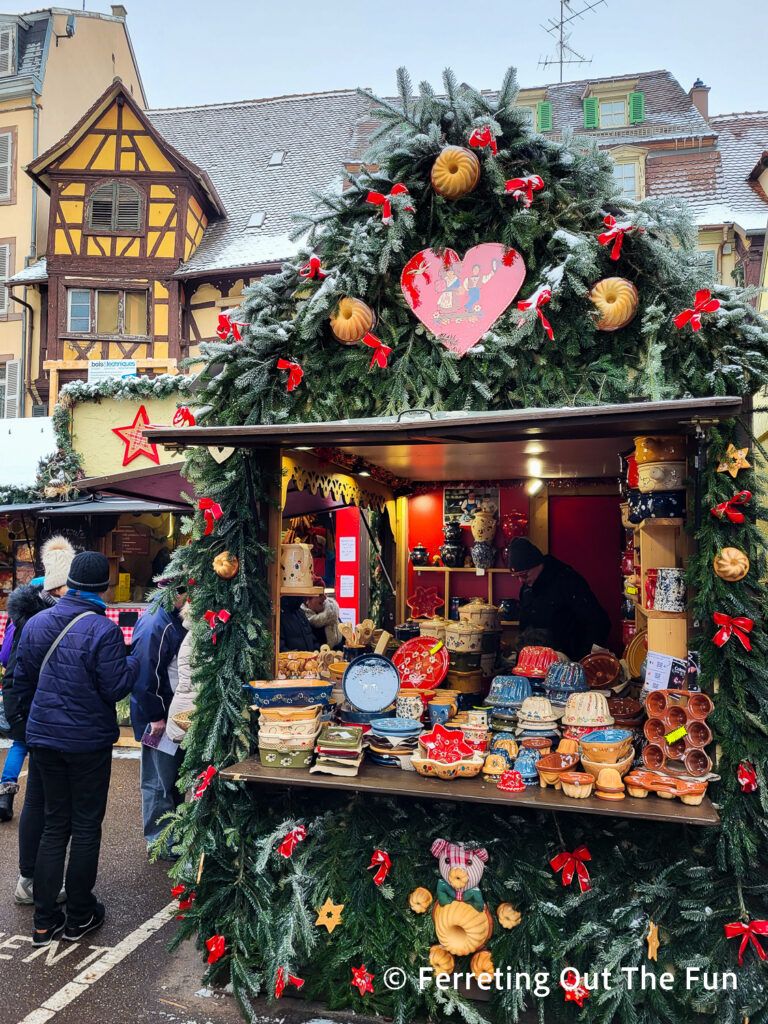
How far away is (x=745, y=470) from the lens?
309 cm

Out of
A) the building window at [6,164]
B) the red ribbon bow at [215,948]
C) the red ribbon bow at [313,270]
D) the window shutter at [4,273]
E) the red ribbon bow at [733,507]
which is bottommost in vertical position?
the red ribbon bow at [215,948]

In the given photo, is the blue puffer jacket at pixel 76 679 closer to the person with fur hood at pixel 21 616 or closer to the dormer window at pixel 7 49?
the person with fur hood at pixel 21 616

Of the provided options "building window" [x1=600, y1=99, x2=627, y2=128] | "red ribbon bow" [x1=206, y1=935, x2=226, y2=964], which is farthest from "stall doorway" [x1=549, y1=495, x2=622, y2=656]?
"building window" [x1=600, y1=99, x2=627, y2=128]

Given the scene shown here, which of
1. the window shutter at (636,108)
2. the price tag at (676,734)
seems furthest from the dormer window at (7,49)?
the price tag at (676,734)

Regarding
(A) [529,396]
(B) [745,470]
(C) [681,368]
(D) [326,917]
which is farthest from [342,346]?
(D) [326,917]

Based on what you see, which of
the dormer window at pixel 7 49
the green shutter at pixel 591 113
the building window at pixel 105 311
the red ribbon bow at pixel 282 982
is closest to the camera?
the red ribbon bow at pixel 282 982

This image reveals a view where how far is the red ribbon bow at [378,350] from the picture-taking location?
3508mm

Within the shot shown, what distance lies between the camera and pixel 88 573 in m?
3.94

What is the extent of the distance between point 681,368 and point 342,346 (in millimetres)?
1545

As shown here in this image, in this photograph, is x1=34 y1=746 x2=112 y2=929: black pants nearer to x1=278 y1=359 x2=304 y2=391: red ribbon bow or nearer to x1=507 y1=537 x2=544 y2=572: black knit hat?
x1=278 y1=359 x2=304 y2=391: red ribbon bow

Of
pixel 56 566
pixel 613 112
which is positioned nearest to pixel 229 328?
pixel 56 566

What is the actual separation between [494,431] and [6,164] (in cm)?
1819

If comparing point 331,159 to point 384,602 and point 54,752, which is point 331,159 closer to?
point 384,602

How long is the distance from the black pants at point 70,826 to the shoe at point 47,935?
0.03 meters
